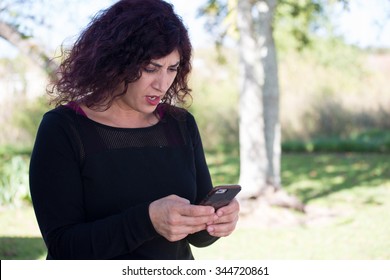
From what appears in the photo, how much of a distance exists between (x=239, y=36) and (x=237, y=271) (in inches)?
271

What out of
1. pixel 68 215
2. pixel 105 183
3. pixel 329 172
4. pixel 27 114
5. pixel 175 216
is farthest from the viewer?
pixel 27 114

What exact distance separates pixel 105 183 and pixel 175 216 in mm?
330

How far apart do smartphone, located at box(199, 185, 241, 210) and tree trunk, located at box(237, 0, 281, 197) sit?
22.5ft

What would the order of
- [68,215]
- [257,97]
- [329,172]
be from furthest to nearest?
1. [329,172]
2. [257,97]
3. [68,215]

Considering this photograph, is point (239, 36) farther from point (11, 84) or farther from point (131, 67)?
point (11, 84)

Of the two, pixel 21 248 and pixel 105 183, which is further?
pixel 21 248

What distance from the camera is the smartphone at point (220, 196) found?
6.88 feet

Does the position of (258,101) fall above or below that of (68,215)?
below

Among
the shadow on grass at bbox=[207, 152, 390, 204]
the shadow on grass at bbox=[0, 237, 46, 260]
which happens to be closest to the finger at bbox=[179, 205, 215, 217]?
the shadow on grass at bbox=[0, 237, 46, 260]

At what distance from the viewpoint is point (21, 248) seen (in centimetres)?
727

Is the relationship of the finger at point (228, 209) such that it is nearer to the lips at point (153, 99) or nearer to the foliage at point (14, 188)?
the lips at point (153, 99)

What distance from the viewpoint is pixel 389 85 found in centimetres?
2048

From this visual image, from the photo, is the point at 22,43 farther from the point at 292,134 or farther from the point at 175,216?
the point at 292,134

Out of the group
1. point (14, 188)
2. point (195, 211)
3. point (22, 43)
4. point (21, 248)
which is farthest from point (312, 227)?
Answer: point (195, 211)
